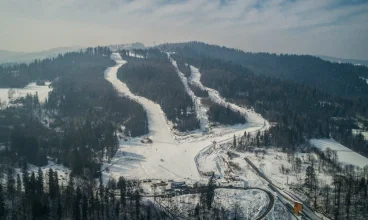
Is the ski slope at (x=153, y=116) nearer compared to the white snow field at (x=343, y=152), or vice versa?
the white snow field at (x=343, y=152)

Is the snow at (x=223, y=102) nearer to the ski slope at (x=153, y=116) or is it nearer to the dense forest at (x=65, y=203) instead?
the ski slope at (x=153, y=116)

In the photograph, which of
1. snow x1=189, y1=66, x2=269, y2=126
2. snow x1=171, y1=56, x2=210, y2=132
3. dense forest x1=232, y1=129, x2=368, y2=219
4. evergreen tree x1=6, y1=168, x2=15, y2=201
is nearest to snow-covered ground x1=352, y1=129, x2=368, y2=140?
snow x1=189, y1=66, x2=269, y2=126

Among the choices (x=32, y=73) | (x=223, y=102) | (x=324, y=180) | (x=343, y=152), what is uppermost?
(x=32, y=73)

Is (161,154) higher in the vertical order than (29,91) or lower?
lower

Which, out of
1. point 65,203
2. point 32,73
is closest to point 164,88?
point 32,73

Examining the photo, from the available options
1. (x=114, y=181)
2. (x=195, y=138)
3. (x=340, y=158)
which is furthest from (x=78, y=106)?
(x=340, y=158)

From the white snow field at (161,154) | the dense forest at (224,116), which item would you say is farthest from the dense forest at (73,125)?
the dense forest at (224,116)

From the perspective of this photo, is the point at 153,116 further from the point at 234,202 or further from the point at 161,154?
the point at 234,202
